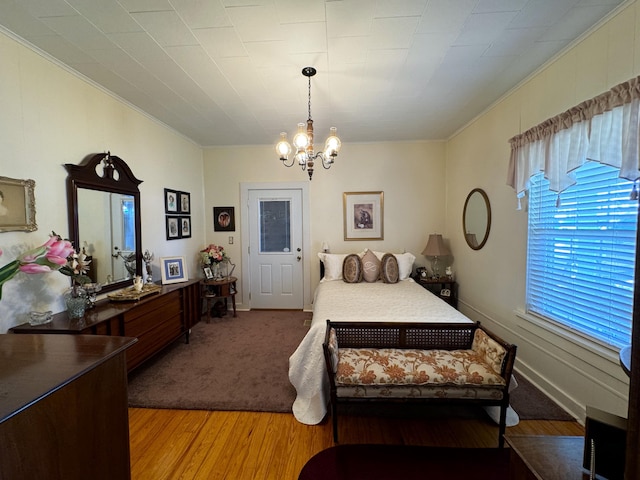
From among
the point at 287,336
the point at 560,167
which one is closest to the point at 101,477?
the point at 287,336

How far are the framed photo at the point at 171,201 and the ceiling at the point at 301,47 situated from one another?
96 cm

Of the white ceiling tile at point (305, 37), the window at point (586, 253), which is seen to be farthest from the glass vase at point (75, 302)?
the window at point (586, 253)

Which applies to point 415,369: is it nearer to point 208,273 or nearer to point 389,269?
point 389,269

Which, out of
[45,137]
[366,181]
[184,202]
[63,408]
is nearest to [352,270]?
[366,181]

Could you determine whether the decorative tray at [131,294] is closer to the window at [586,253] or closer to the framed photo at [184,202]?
the framed photo at [184,202]

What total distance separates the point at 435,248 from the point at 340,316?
7.24ft

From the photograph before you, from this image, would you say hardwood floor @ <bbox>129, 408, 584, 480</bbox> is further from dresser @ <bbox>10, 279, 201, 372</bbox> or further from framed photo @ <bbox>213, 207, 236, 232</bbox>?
framed photo @ <bbox>213, 207, 236, 232</bbox>

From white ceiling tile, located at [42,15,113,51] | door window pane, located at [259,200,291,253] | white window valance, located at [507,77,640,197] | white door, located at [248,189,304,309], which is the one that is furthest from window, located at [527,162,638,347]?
white ceiling tile, located at [42,15,113,51]

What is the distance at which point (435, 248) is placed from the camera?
154 inches

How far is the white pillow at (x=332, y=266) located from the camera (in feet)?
12.7

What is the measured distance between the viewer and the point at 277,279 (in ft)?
14.7

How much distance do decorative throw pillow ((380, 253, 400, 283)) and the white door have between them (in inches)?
53.5

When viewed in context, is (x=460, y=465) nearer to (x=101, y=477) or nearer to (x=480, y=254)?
(x=101, y=477)

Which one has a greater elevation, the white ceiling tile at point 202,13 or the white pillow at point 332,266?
the white ceiling tile at point 202,13
